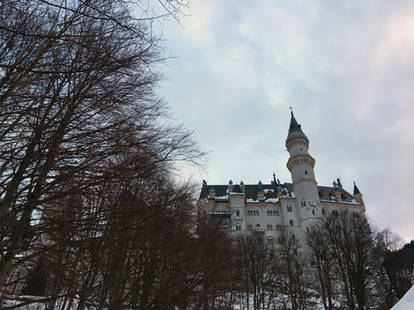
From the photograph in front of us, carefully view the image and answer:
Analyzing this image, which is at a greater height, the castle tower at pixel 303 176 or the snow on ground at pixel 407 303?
the castle tower at pixel 303 176

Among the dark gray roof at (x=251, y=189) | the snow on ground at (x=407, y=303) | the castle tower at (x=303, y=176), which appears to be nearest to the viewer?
the snow on ground at (x=407, y=303)

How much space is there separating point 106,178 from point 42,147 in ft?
3.00

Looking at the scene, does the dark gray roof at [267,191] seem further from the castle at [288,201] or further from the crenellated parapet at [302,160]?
the crenellated parapet at [302,160]

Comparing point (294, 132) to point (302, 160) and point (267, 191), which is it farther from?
point (267, 191)

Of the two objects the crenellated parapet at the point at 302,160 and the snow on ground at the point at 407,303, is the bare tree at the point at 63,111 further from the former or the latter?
the crenellated parapet at the point at 302,160

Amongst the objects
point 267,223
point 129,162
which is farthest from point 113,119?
point 267,223

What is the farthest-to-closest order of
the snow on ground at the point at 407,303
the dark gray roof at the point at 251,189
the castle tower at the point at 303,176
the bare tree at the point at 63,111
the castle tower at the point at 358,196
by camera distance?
the castle tower at the point at 358,196 → the dark gray roof at the point at 251,189 → the castle tower at the point at 303,176 → the snow on ground at the point at 407,303 → the bare tree at the point at 63,111

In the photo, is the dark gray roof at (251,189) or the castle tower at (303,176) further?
the dark gray roof at (251,189)

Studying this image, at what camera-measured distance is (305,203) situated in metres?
63.4

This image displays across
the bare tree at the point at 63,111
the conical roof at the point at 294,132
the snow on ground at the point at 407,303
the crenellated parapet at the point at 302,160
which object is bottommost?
the snow on ground at the point at 407,303

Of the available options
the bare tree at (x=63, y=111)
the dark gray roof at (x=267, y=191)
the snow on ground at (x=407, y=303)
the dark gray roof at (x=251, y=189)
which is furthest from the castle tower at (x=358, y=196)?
the bare tree at (x=63, y=111)

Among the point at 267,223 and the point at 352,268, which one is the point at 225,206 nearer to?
the point at 267,223

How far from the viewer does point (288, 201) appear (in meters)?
66.1

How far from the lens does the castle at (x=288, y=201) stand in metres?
62.2
